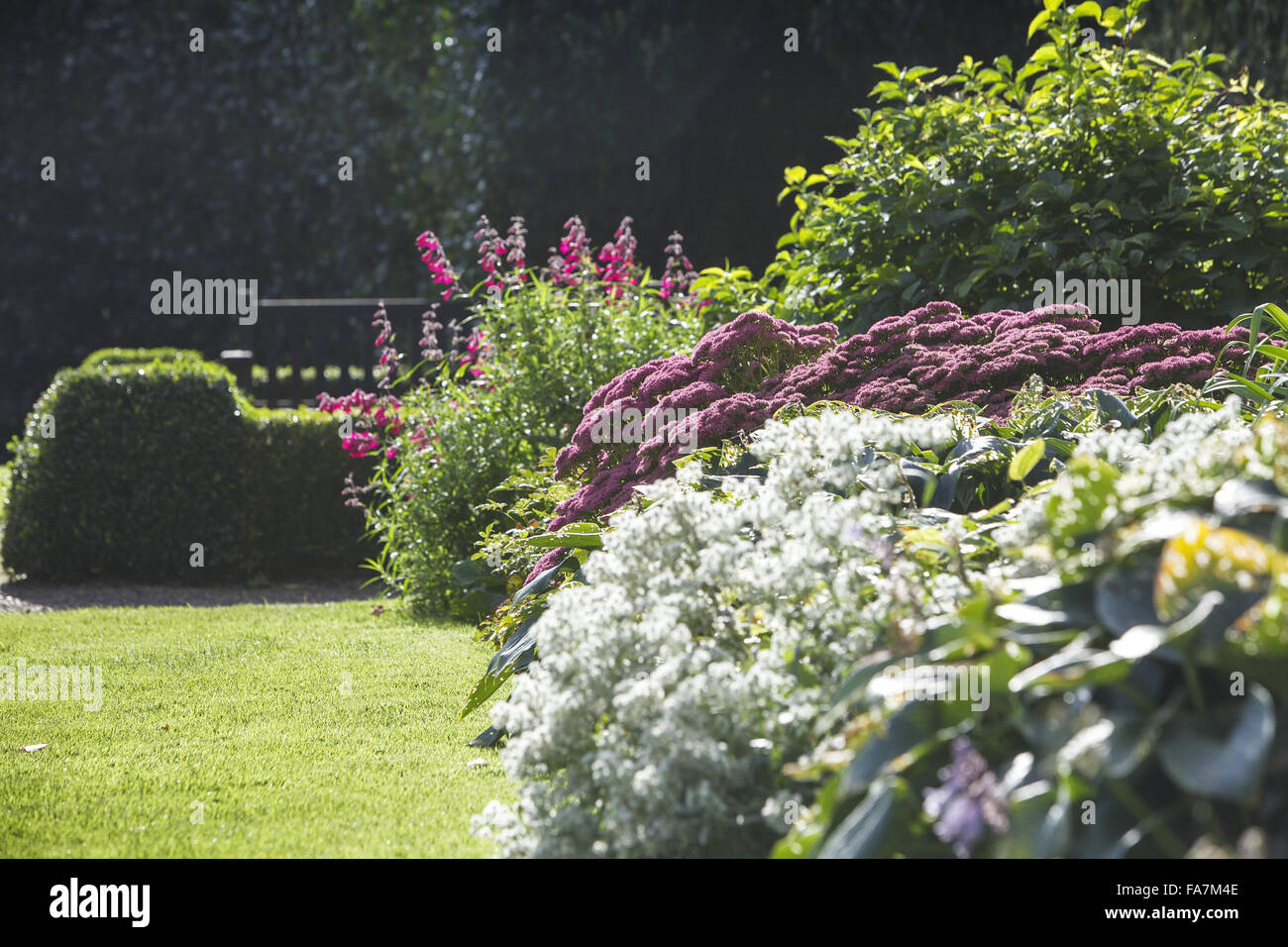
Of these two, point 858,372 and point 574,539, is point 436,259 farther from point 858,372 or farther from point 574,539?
point 574,539

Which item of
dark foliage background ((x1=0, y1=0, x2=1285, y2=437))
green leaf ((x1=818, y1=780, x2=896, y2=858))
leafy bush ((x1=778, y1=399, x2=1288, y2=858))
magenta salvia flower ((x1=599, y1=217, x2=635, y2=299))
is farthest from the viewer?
dark foliage background ((x1=0, y1=0, x2=1285, y2=437))

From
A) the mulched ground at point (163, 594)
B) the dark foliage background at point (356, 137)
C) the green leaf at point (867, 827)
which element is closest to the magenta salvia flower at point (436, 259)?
the mulched ground at point (163, 594)

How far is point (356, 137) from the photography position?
45.3ft

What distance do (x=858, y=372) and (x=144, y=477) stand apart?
4.92 metres

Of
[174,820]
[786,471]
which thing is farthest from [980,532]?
[174,820]

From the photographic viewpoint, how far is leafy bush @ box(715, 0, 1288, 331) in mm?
5082

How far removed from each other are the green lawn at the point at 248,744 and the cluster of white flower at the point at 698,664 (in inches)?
19.9

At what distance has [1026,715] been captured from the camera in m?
1.82
